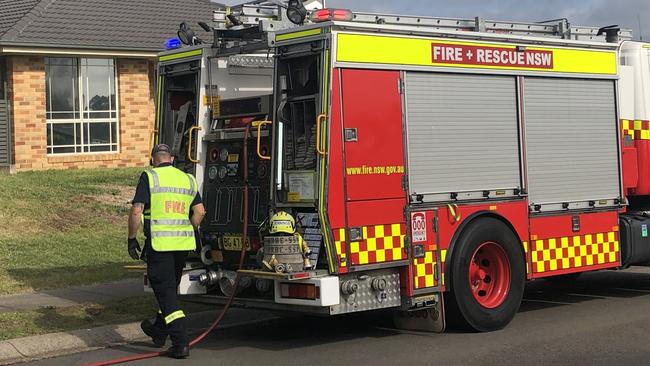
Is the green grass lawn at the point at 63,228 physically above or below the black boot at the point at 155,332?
above

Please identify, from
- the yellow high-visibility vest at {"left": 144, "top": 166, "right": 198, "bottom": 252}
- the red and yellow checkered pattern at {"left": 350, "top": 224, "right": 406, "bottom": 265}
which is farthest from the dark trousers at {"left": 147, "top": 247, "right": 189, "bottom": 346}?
the red and yellow checkered pattern at {"left": 350, "top": 224, "right": 406, "bottom": 265}

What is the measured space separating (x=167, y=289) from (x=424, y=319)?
239 cm

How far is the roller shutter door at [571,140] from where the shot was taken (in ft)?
29.8

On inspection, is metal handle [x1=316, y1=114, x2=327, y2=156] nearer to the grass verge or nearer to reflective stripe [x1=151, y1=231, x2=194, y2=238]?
reflective stripe [x1=151, y1=231, x2=194, y2=238]

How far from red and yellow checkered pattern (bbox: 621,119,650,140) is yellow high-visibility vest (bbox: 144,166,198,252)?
16.8 ft

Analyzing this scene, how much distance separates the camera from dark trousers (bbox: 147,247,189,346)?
25.4 ft

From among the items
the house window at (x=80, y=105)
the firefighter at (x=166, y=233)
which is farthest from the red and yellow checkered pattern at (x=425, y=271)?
the house window at (x=80, y=105)

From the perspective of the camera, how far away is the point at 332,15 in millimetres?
7688

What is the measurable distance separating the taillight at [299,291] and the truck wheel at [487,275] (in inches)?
59.7

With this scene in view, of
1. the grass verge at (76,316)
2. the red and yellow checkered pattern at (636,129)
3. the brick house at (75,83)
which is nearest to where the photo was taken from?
the grass verge at (76,316)

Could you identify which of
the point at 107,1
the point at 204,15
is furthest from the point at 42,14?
the point at 204,15

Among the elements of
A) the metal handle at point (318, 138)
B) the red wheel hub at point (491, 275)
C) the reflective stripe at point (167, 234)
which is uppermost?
the metal handle at point (318, 138)

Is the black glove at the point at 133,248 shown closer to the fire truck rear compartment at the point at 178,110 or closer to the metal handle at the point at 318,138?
the fire truck rear compartment at the point at 178,110

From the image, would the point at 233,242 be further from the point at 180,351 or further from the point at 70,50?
the point at 70,50
